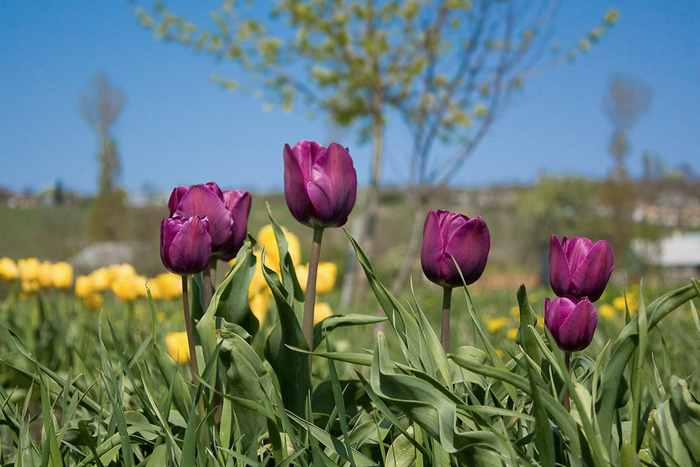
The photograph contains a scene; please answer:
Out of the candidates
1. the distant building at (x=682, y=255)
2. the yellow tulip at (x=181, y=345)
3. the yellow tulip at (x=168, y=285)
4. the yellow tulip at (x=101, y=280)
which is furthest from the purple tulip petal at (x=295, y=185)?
the distant building at (x=682, y=255)

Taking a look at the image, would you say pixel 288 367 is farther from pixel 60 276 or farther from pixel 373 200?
pixel 373 200

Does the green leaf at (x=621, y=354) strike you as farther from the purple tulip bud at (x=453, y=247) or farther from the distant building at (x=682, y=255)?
the distant building at (x=682, y=255)

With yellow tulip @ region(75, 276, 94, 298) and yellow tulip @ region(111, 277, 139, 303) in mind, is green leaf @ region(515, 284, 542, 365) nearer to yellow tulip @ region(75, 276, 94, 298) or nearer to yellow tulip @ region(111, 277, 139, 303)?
yellow tulip @ region(111, 277, 139, 303)

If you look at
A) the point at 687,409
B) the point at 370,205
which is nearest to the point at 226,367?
the point at 687,409

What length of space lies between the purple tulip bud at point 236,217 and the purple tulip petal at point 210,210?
0.02m

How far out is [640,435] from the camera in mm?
606

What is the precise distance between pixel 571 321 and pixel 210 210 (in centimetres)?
50

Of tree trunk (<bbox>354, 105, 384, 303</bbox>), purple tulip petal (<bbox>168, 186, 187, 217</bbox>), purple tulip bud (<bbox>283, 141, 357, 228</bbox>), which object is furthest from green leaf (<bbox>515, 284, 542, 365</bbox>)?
tree trunk (<bbox>354, 105, 384, 303</bbox>)

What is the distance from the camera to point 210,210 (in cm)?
76

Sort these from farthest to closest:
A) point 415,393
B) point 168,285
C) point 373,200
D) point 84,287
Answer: point 373,200 < point 84,287 < point 168,285 < point 415,393

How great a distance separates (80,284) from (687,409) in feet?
6.87

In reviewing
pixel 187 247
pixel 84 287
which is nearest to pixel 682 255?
pixel 84 287

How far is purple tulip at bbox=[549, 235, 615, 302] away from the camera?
2.19 feet

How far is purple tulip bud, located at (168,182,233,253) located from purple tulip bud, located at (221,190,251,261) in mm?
13
